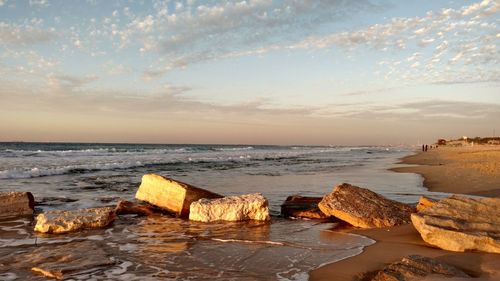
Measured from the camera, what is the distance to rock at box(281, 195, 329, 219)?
8.70 metres

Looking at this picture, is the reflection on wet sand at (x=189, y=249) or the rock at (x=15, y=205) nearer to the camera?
the reflection on wet sand at (x=189, y=249)

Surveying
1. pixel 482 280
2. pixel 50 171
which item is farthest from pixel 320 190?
pixel 50 171

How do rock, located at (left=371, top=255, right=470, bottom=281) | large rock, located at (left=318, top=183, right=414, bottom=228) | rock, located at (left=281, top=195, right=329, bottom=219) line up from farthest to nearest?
1. rock, located at (left=281, top=195, right=329, bottom=219)
2. large rock, located at (left=318, top=183, right=414, bottom=228)
3. rock, located at (left=371, top=255, right=470, bottom=281)

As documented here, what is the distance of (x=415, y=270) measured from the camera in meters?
4.39

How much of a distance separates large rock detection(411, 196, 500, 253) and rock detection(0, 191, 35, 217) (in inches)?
303

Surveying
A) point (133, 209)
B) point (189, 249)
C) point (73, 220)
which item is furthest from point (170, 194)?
point (189, 249)

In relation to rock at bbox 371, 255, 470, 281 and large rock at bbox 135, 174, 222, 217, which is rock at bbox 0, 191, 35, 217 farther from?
rock at bbox 371, 255, 470, 281

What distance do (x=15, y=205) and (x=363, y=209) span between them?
23.4ft

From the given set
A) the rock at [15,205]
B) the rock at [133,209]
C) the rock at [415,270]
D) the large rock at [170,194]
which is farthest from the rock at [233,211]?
the rock at [415,270]

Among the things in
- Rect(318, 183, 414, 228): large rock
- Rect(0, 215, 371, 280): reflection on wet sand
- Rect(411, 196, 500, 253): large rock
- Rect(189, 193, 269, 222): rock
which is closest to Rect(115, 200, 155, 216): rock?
Rect(0, 215, 371, 280): reflection on wet sand

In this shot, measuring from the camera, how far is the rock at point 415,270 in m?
4.27

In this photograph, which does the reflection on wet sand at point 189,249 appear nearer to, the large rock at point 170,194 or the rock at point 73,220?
the rock at point 73,220

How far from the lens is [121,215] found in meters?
9.09

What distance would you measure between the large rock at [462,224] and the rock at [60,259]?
14.0ft
